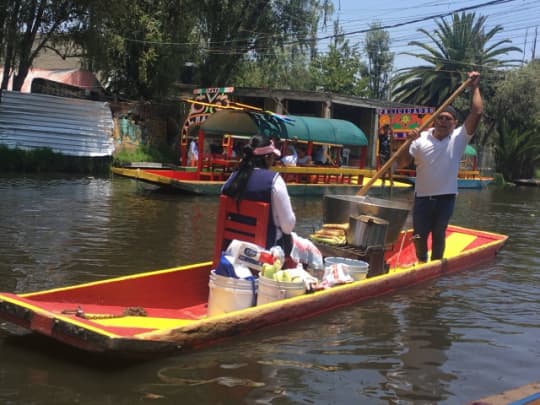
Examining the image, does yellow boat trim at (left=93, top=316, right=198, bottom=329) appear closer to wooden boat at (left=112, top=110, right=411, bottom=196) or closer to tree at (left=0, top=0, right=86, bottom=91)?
wooden boat at (left=112, top=110, right=411, bottom=196)

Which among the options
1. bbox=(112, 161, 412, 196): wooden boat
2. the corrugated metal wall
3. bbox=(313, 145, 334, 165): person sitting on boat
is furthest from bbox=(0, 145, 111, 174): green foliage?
bbox=(313, 145, 334, 165): person sitting on boat

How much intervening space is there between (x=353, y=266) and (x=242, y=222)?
1.42 metres

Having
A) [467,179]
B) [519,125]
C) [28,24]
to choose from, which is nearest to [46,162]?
[28,24]

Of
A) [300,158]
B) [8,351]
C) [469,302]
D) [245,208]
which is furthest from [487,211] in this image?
[8,351]

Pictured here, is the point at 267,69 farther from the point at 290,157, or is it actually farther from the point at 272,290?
the point at 272,290

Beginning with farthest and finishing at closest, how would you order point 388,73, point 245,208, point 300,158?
1. point 388,73
2. point 300,158
3. point 245,208

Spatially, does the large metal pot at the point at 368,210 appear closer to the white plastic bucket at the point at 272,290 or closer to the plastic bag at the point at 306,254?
the plastic bag at the point at 306,254

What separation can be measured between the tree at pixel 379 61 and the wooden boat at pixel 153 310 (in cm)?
6074

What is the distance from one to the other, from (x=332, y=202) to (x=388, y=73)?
62413 mm

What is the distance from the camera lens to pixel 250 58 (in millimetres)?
32500

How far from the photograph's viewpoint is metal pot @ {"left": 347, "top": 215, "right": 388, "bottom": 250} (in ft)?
22.4

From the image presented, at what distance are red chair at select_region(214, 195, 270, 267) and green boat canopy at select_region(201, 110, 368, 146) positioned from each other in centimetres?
1292

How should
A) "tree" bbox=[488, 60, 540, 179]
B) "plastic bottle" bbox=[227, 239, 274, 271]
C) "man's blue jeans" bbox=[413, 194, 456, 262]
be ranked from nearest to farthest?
"plastic bottle" bbox=[227, 239, 274, 271] < "man's blue jeans" bbox=[413, 194, 456, 262] < "tree" bbox=[488, 60, 540, 179]

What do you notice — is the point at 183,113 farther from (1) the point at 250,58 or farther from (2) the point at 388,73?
(2) the point at 388,73
